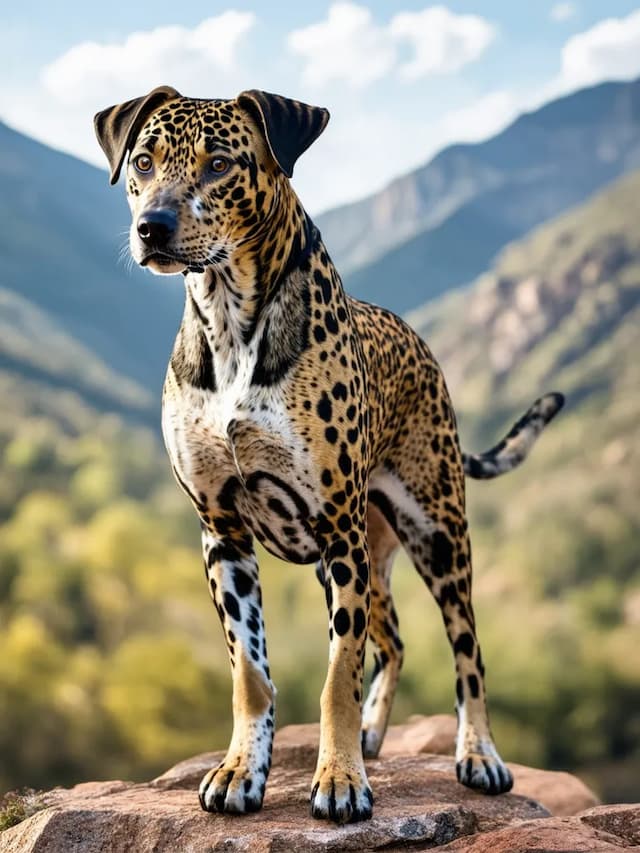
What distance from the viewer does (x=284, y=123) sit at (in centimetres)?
462

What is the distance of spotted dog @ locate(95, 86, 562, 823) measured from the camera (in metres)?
4.47

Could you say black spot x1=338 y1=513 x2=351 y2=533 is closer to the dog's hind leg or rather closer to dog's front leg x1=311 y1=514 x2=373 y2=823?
dog's front leg x1=311 y1=514 x2=373 y2=823

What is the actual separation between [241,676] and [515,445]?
2400mm

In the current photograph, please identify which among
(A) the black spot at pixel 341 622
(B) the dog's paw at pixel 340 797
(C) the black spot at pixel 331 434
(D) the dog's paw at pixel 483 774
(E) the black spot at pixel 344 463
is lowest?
(B) the dog's paw at pixel 340 797

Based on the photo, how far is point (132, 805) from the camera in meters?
5.23

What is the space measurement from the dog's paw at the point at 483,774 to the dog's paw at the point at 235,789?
1228 mm

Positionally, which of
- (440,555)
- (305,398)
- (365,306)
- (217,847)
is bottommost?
(217,847)

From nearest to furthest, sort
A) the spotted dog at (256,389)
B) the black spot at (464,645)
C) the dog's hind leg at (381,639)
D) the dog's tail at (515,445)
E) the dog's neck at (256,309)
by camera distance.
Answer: the spotted dog at (256,389), the dog's neck at (256,309), the black spot at (464,645), the dog's hind leg at (381,639), the dog's tail at (515,445)

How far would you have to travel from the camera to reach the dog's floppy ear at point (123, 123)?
15.8 ft

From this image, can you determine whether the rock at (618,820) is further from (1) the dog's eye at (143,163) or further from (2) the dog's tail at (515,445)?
(1) the dog's eye at (143,163)

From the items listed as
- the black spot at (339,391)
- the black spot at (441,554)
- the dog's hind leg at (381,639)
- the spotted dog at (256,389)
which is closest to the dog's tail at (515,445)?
the dog's hind leg at (381,639)

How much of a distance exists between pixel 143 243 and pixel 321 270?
98 centimetres

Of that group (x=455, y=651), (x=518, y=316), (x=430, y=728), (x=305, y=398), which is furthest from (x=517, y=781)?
(x=518, y=316)

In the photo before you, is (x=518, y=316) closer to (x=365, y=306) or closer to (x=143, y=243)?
(x=365, y=306)
